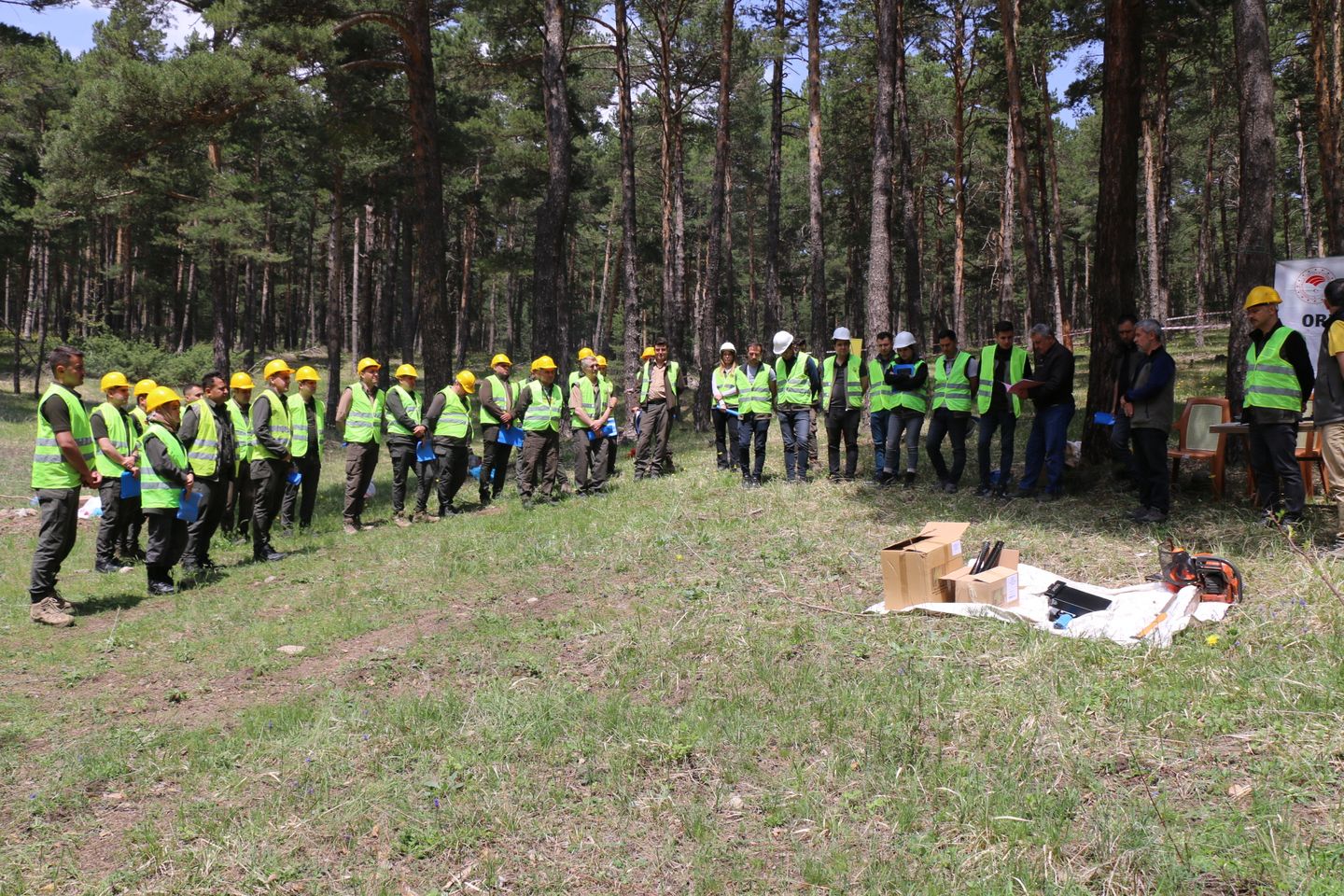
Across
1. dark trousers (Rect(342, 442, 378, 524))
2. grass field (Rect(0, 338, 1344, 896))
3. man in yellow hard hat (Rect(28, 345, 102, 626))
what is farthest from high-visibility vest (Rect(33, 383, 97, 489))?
dark trousers (Rect(342, 442, 378, 524))

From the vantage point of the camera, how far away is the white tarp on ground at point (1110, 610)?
16.4ft

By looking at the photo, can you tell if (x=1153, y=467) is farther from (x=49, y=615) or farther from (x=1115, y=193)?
(x=49, y=615)

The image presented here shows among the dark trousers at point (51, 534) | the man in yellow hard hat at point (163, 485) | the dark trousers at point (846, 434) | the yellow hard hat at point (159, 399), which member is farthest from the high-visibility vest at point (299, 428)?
the dark trousers at point (846, 434)

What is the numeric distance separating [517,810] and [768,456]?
10793 millimetres

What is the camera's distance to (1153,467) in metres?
7.69

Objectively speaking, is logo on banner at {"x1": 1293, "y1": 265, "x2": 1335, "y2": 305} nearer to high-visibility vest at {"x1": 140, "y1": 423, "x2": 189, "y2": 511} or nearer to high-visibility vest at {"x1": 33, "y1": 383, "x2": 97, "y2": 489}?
high-visibility vest at {"x1": 140, "y1": 423, "x2": 189, "y2": 511}

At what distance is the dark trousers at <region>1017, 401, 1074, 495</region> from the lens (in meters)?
8.73

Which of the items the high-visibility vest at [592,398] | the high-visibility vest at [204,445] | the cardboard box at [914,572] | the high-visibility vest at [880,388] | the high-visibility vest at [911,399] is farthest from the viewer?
the high-visibility vest at [592,398]

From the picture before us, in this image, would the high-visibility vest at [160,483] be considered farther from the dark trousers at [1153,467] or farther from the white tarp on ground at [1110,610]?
the dark trousers at [1153,467]

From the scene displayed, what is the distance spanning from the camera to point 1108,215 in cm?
932

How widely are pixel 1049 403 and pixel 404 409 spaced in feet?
25.9

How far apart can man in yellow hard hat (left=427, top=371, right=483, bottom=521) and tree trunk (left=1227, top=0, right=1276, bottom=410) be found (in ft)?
29.2

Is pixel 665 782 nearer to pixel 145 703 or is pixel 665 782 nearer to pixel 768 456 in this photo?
pixel 145 703

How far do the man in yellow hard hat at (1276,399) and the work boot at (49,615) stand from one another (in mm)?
9904
